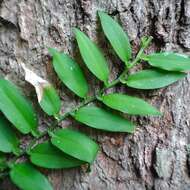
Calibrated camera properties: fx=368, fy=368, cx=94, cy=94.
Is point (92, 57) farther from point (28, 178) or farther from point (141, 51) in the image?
point (28, 178)

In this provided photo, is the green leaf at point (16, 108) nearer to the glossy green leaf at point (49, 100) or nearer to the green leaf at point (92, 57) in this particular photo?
the glossy green leaf at point (49, 100)

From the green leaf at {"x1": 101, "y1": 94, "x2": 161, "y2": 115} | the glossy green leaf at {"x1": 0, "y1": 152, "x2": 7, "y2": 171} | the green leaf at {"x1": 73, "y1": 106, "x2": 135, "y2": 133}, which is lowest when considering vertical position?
the glossy green leaf at {"x1": 0, "y1": 152, "x2": 7, "y2": 171}

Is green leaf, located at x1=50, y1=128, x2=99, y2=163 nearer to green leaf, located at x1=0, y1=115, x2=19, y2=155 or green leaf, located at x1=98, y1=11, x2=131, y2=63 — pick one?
green leaf, located at x1=0, y1=115, x2=19, y2=155

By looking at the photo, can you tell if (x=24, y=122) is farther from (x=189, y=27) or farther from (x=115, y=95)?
(x=189, y=27)

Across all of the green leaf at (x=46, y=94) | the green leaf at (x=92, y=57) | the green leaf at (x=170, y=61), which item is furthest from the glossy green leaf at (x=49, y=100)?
the green leaf at (x=170, y=61)

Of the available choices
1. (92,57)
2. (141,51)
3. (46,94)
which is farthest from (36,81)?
(141,51)

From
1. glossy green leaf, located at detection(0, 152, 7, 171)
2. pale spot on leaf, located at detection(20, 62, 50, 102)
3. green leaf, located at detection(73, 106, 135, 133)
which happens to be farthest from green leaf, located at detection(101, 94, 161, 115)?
glossy green leaf, located at detection(0, 152, 7, 171)

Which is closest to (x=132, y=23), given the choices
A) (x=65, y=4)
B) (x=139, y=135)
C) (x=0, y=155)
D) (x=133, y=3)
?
(x=133, y=3)
